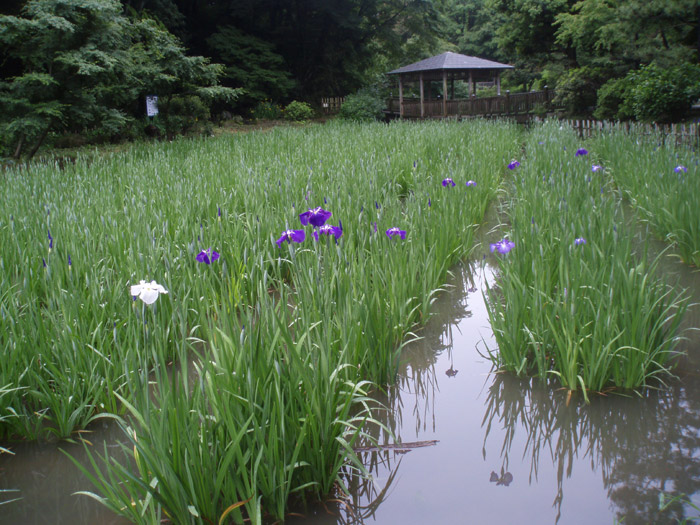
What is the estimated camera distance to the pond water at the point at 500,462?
1669mm

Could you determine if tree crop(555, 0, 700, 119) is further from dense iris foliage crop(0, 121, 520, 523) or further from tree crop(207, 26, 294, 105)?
tree crop(207, 26, 294, 105)

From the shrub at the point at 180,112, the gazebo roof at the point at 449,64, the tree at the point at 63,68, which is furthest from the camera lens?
the gazebo roof at the point at 449,64

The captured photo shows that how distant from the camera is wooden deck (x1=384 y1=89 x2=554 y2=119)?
20500 millimetres

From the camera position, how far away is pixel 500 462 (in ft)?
6.26

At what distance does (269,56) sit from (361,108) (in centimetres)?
450

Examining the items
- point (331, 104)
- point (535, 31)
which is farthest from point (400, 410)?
point (331, 104)

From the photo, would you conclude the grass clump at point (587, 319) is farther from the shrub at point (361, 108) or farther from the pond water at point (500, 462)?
the shrub at point (361, 108)

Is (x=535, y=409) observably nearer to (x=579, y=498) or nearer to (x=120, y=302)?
(x=579, y=498)

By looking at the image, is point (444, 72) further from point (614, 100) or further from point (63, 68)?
point (63, 68)

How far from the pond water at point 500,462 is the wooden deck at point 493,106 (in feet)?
61.1

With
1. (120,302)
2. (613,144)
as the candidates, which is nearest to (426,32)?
(613,144)

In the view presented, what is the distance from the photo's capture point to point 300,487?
5.27 feet

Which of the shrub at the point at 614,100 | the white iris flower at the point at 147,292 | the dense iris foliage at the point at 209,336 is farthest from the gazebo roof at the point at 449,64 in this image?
the white iris flower at the point at 147,292

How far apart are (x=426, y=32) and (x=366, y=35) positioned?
3.16 metres
